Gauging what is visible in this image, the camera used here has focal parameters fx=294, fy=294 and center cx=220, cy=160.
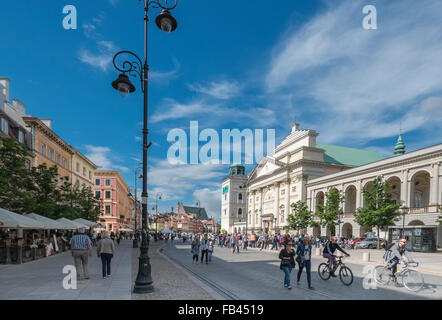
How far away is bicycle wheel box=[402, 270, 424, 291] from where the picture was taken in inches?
381

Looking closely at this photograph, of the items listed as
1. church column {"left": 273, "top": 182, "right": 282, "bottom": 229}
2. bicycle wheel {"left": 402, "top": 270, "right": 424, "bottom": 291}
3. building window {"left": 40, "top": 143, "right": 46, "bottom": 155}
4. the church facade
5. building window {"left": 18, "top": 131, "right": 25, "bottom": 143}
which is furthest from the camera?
church column {"left": 273, "top": 182, "right": 282, "bottom": 229}

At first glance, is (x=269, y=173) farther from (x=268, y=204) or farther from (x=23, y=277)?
(x=23, y=277)

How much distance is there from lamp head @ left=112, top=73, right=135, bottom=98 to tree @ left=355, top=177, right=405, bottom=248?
30.5 metres

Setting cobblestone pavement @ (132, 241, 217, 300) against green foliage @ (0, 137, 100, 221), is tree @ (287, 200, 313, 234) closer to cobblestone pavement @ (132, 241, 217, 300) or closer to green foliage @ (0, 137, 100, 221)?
green foliage @ (0, 137, 100, 221)

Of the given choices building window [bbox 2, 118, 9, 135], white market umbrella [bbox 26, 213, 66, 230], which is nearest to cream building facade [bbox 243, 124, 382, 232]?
white market umbrella [bbox 26, 213, 66, 230]

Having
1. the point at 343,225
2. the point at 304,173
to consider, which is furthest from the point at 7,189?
the point at 304,173

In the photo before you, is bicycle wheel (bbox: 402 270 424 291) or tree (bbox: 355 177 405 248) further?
tree (bbox: 355 177 405 248)

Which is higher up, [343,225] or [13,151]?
[13,151]

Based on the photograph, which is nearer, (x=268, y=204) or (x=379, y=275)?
(x=379, y=275)

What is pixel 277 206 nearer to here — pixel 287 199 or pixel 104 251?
pixel 287 199

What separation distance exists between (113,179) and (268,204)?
38.6 metres

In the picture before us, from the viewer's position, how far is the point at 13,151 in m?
18.9

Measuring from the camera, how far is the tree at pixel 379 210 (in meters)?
31.4
